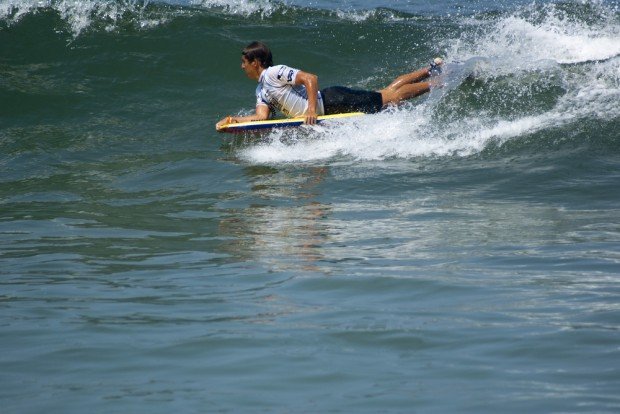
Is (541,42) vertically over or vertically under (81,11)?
under

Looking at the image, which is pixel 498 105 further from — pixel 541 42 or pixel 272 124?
pixel 272 124

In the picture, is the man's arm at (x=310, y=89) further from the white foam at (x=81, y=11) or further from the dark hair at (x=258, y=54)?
the white foam at (x=81, y=11)

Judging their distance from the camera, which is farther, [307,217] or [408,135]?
[408,135]

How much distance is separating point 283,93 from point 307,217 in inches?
125

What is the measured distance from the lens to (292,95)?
1033cm

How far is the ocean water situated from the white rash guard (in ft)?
1.34

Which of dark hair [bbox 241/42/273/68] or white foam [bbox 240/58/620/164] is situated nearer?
white foam [bbox 240/58/620/164]

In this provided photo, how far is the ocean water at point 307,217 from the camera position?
391 centimetres

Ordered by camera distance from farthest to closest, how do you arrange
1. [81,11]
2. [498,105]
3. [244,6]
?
[244,6]
[81,11]
[498,105]

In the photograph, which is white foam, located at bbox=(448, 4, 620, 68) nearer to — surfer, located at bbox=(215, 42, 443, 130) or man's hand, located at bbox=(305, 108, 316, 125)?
surfer, located at bbox=(215, 42, 443, 130)

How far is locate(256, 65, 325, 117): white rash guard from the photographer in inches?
398

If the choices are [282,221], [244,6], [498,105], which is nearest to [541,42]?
[498,105]

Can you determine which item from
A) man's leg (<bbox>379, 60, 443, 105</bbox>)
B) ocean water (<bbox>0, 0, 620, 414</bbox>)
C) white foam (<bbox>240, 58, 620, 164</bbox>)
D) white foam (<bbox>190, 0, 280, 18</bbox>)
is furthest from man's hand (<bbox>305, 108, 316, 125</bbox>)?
white foam (<bbox>190, 0, 280, 18</bbox>)

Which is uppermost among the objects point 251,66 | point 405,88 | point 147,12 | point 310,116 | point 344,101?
point 147,12
